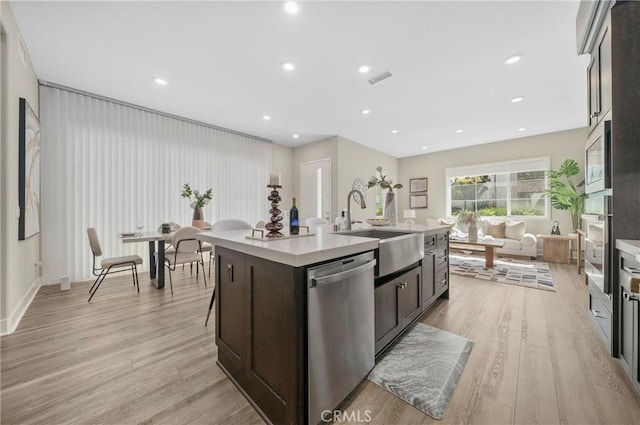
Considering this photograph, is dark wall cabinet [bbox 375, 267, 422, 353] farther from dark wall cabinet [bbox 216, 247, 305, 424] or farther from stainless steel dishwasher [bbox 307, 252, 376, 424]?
dark wall cabinet [bbox 216, 247, 305, 424]

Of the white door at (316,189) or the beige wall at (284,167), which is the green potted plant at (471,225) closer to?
the white door at (316,189)

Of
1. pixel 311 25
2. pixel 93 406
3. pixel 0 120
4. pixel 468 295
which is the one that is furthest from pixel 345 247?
pixel 0 120

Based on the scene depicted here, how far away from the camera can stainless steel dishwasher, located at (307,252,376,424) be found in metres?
1.11

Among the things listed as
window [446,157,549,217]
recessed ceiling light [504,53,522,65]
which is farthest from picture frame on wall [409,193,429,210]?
recessed ceiling light [504,53,522,65]

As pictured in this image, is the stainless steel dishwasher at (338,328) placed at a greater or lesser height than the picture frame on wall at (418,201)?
lesser

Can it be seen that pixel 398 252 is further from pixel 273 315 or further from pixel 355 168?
pixel 355 168

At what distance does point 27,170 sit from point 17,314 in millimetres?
1448

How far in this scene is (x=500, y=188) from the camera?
6.29 m

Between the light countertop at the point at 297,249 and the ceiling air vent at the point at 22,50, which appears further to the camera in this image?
the ceiling air vent at the point at 22,50

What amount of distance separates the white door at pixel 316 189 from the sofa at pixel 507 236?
2.77 m

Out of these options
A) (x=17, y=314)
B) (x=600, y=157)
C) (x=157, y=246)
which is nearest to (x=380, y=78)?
(x=600, y=157)

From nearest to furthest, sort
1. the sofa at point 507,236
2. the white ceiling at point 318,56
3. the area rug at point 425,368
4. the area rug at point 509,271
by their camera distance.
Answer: the area rug at point 425,368 < the white ceiling at point 318,56 < the area rug at point 509,271 < the sofa at point 507,236

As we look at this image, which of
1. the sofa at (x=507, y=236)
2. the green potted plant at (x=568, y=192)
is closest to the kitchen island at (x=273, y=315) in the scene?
the sofa at (x=507, y=236)

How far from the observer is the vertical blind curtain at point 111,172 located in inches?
135
